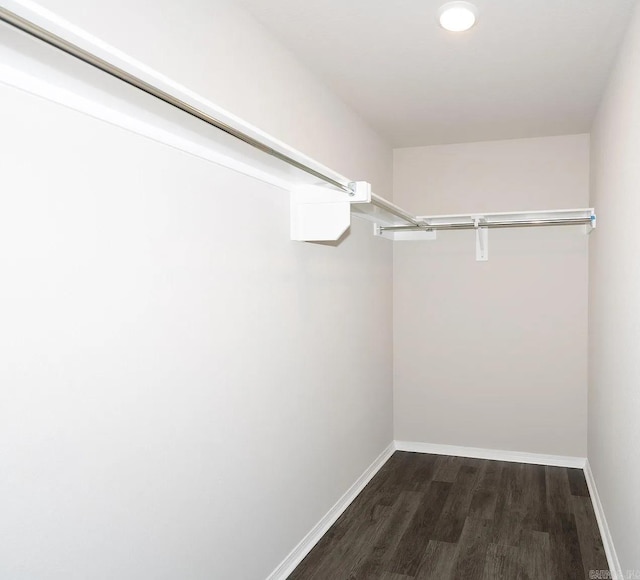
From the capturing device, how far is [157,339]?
176cm

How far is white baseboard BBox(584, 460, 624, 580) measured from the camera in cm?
253

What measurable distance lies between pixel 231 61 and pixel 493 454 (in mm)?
3402

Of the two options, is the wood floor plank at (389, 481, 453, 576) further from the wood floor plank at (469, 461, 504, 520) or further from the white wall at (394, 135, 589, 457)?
the white wall at (394, 135, 589, 457)

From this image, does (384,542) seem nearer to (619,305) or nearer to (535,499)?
(535,499)

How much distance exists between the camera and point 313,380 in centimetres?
294

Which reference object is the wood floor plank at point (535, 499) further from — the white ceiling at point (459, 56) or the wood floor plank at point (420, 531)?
the white ceiling at point (459, 56)

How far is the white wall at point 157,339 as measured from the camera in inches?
52.3

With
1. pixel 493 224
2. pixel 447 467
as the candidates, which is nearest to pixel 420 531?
pixel 447 467

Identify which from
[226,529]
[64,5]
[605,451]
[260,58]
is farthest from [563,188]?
[64,5]

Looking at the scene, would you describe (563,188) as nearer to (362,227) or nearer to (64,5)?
(362,227)

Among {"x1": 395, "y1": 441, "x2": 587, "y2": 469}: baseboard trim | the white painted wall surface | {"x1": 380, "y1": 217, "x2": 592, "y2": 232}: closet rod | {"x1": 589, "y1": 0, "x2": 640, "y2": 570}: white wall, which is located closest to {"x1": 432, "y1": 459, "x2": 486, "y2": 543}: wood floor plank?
{"x1": 395, "y1": 441, "x2": 587, "y2": 469}: baseboard trim

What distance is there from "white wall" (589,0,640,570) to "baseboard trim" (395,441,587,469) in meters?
0.59

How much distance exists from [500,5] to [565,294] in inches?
97.1

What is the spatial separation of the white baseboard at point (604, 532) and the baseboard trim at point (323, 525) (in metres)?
1.35
